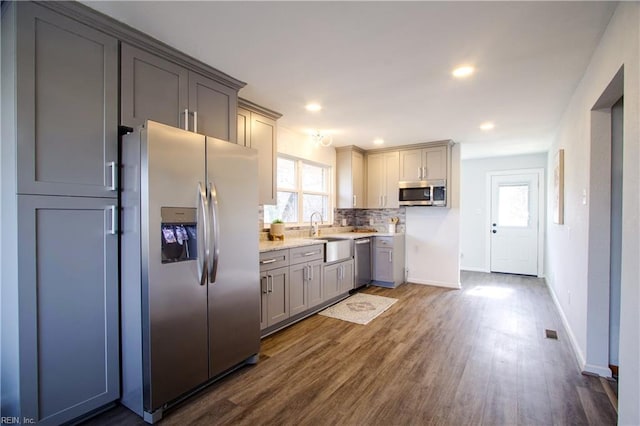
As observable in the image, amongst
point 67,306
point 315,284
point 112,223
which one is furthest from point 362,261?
point 67,306

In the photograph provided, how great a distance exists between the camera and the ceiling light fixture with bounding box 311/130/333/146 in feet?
15.1

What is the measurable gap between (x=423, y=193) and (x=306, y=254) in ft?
8.51

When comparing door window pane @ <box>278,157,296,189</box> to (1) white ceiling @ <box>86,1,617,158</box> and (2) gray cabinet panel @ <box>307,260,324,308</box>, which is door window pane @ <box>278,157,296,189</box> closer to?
(1) white ceiling @ <box>86,1,617,158</box>

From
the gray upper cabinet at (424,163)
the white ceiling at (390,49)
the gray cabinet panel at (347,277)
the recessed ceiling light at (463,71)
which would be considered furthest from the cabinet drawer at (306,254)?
the gray upper cabinet at (424,163)

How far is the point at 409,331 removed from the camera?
10.9 ft

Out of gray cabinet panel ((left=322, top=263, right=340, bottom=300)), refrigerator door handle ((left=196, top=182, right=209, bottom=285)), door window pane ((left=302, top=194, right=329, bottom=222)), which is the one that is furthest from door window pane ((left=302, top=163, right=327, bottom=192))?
refrigerator door handle ((left=196, top=182, right=209, bottom=285))

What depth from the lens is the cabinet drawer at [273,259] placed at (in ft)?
9.86

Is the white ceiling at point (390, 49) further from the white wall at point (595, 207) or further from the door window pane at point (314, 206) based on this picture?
the door window pane at point (314, 206)

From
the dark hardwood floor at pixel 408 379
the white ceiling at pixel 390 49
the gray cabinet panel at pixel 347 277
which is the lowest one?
the dark hardwood floor at pixel 408 379

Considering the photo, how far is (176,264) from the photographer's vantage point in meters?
1.97

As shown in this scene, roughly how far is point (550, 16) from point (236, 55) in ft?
6.75

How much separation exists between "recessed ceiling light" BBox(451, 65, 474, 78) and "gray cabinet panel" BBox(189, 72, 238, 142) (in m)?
1.90

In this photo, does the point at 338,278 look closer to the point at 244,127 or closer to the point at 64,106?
the point at 244,127

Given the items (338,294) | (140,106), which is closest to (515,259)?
(338,294)
